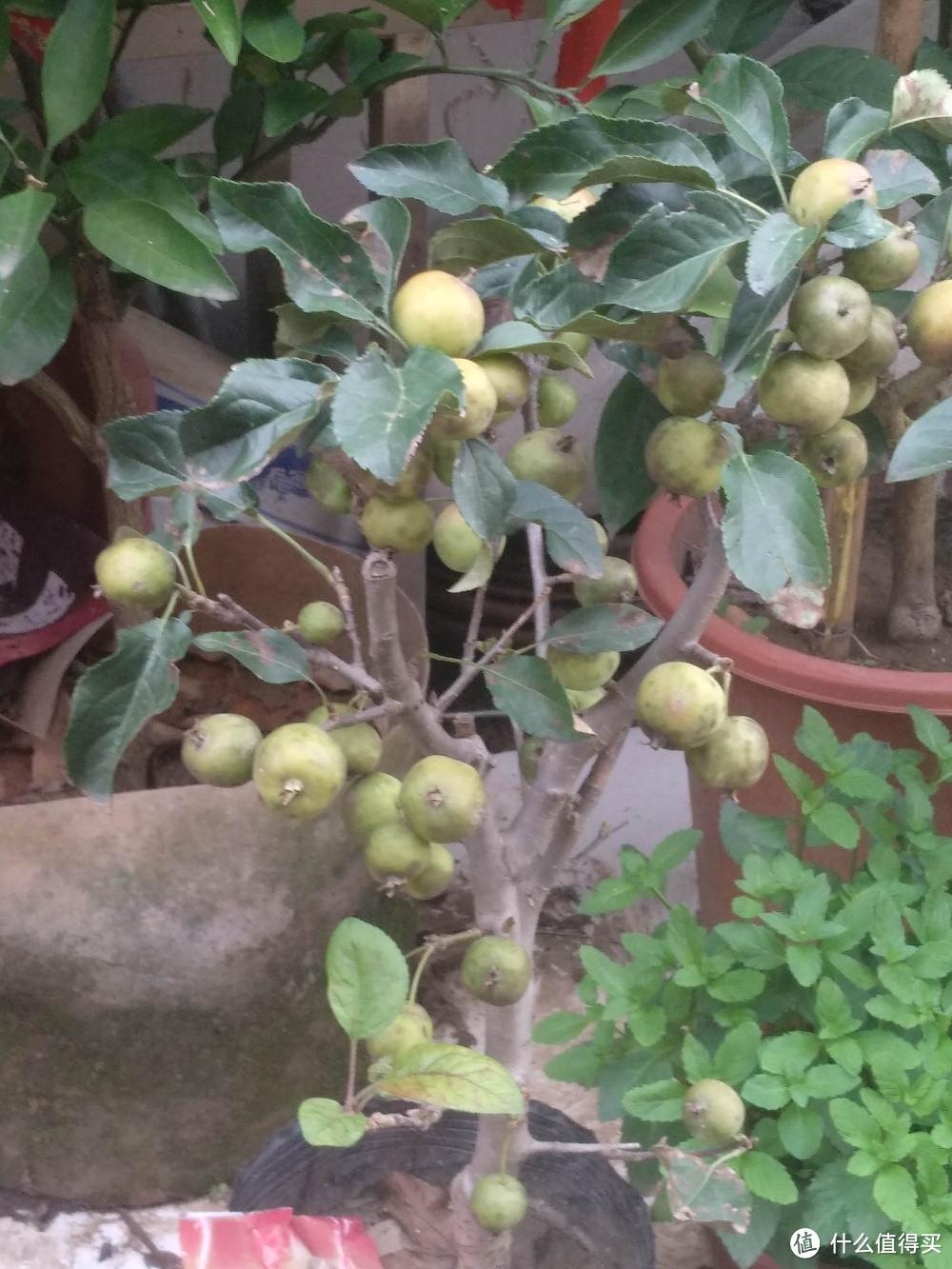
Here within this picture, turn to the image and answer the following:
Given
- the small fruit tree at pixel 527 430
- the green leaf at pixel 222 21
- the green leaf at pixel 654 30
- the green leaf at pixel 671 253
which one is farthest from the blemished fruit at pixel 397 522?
the green leaf at pixel 654 30

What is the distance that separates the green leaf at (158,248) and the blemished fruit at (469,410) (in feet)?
0.89

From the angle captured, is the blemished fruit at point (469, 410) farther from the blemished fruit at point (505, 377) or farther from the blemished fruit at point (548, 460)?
the blemished fruit at point (548, 460)

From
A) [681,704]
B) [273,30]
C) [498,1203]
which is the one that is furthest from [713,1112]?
[273,30]

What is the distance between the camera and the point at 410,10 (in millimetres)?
668

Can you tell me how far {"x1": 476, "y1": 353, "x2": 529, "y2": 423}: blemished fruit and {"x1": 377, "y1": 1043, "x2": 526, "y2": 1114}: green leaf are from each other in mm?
290

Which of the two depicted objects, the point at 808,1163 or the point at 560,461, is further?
the point at 808,1163

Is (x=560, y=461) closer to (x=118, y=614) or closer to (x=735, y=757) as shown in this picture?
(x=735, y=757)

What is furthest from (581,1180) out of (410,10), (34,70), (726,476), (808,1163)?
(34,70)

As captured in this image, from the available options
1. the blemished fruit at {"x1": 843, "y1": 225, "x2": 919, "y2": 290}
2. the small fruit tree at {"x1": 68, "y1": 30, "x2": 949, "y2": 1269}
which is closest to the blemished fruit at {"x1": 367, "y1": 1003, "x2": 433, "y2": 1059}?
the small fruit tree at {"x1": 68, "y1": 30, "x2": 949, "y2": 1269}

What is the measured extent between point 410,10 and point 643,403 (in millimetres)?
323

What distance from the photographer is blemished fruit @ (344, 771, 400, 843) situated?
1.72ft

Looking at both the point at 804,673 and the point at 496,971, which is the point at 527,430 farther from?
the point at 804,673

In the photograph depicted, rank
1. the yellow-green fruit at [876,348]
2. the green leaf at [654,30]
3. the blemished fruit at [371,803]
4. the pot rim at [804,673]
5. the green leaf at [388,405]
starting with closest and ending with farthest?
the green leaf at [388,405] < the yellow-green fruit at [876,348] < the blemished fruit at [371,803] < the green leaf at [654,30] < the pot rim at [804,673]

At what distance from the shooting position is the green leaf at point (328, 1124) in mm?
486
